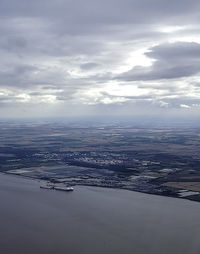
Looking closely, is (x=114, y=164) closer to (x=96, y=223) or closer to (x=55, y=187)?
(x=55, y=187)

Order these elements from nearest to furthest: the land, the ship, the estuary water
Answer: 1. the estuary water
2. the ship
3. the land

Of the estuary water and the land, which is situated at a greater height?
the land

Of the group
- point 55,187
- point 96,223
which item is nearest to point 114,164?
point 55,187

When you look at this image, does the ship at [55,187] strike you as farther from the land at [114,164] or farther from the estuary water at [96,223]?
the land at [114,164]

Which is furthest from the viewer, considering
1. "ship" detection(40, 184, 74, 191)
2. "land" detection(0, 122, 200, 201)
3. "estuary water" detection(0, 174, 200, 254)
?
"land" detection(0, 122, 200, 201)

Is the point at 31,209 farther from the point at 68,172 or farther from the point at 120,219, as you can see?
the point at 68,172

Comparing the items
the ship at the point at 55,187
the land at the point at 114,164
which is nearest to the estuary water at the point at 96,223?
the ship at the point at 55,187

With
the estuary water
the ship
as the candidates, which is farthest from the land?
the estuary water

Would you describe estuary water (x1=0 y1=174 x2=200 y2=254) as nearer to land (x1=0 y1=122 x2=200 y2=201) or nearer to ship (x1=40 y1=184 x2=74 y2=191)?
ship (x1=40 y1=184 x2=74 y2=191)
